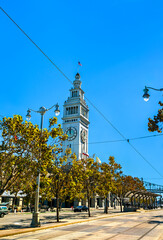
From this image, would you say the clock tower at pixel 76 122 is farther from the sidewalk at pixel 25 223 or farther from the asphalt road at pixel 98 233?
the asphalt road at pixel 98 233

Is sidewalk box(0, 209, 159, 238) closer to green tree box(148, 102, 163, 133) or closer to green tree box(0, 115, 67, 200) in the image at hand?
green tree box(0, 115, 67, 200)

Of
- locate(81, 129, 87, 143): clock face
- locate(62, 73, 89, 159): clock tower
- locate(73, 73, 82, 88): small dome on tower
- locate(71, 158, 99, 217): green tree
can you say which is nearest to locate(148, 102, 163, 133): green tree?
locate(71, 158, 99, 217): green tree

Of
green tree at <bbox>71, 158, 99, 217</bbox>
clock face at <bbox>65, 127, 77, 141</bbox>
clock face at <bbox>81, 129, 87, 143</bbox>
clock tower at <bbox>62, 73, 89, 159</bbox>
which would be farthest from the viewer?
clock face at <bbox>81, 129, 87, 143</bbox>

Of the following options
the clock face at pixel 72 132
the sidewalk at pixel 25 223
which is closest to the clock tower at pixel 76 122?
the clock face at pixel 72 132

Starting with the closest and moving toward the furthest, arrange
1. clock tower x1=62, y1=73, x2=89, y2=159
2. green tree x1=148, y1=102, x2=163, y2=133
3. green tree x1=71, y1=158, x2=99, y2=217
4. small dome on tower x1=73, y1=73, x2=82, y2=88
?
green tree x1=148, y1=102, x2=163, y2=133, green tree x1=71, y1=158, x2=99, y2=217, clock tower x1=62, y1=73, x2=89, y2=159, small dome on tower x1=73, y1=73, x2=82, y2=88

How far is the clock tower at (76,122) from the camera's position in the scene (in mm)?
114062

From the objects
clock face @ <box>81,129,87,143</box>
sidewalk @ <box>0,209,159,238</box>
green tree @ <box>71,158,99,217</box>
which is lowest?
sidewalk @ <box>0,209,159,238</box>

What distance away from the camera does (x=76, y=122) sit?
384 feet

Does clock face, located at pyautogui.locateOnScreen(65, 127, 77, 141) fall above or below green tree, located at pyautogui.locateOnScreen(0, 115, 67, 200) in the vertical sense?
above

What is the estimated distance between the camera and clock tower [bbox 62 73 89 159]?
11406 cm

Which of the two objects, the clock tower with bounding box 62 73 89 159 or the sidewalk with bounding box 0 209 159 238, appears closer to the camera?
the sidewalk with bounding box 0 209 159 238

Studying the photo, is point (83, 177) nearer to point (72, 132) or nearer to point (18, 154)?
point (18, 154)

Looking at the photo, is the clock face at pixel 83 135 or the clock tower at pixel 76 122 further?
the clock face at pixel 83 135

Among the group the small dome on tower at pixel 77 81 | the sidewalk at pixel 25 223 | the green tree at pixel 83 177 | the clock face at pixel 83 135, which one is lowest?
the sidewalk at pixel 25 223
